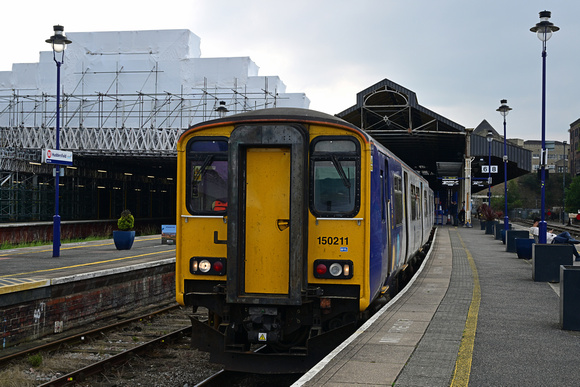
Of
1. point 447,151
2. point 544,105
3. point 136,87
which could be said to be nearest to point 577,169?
point 447,151

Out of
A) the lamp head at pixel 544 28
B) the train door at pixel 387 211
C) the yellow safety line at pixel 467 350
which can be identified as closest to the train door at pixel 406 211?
the yellow safety line at pixel 467 350

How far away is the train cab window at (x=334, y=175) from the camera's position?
761 centimetres

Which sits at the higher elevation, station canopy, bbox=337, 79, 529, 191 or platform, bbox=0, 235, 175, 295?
station canopy, bbox=337, 79, 529, 191

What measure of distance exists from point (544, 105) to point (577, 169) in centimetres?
7369

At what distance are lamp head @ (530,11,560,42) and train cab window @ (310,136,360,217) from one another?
13.2 meters

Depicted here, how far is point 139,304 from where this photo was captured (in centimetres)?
1498

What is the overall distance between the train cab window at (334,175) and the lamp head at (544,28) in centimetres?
1316

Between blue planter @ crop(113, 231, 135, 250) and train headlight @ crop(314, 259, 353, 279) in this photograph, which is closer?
train headlight @ crop(314, 259, 353, 279)

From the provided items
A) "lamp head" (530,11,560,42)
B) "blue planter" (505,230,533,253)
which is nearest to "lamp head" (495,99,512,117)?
"blue planter" (505,230,533,253)

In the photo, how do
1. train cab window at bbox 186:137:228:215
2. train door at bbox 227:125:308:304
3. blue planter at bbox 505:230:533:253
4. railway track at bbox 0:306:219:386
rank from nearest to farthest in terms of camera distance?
train door at bbox 227:125:308:304, train cab window at bbox 186:137:228:215, railway track at bbox 0:306:219:386, blue planter at bbox 505:230:533:253

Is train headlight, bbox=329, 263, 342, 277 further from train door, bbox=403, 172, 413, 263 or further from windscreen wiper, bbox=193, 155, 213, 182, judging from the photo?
train door, bbox=403, 172, 413, 263

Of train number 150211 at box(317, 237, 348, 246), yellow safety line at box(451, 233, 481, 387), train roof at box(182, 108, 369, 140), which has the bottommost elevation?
yellow safety line at box(451, 233, 481, 387)

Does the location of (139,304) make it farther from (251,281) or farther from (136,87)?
(136,87)

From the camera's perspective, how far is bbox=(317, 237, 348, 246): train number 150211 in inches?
297
